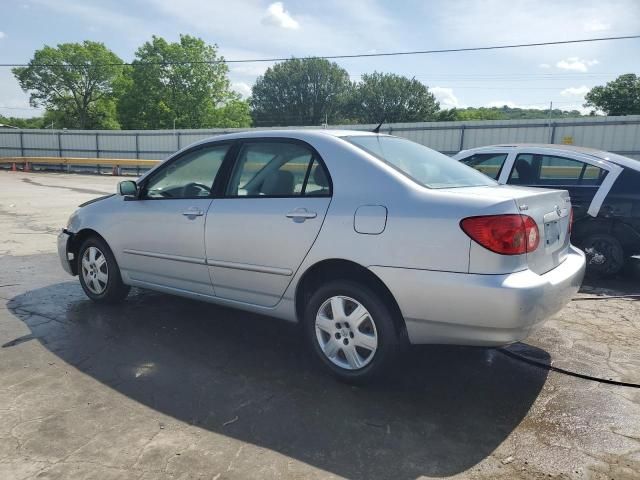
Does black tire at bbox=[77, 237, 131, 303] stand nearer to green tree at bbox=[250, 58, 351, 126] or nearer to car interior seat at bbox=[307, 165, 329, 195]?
car interior seat at bbox=[307, 165, 329, 195]

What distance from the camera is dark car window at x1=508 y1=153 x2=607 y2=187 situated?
6082 mm

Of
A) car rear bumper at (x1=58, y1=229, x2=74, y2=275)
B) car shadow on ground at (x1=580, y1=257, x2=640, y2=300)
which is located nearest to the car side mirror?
car rear bumper at (x1=58, y1=229, x2=74, y2=275)

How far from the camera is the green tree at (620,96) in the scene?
191 ft

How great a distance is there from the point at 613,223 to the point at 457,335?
408cm

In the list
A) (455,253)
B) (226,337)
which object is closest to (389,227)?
(455,253)

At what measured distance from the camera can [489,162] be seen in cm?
678

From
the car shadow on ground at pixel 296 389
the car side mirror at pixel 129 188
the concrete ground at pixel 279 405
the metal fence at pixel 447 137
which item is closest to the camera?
the concrete ground at pixel 279 405

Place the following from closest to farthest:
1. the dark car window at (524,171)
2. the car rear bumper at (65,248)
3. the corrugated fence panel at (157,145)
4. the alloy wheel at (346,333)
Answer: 1. the alloy wheel at (346,333)
2. the car rear bumper at (65,248)
3. the dark car window at (524,171)
4. the corrugated fence panel at (157,145)

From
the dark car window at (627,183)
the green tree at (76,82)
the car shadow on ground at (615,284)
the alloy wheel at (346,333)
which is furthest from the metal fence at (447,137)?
the green tree at (76,82)

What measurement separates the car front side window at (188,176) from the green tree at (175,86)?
161ft

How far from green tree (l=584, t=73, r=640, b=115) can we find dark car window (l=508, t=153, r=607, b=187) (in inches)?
2393

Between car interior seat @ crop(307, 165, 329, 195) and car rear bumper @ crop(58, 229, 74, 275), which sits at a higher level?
car interior seat @ crop(307, 165, 329, 195)

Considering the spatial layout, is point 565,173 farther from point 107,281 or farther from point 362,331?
point 107,281

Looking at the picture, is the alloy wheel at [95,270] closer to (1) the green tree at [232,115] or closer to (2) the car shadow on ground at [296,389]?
(2) the car shadow on ground at [296,389]
